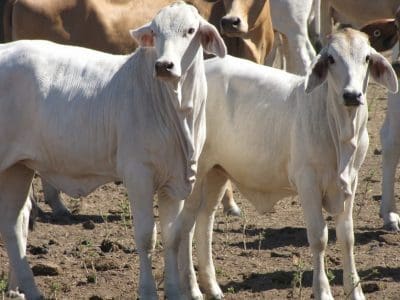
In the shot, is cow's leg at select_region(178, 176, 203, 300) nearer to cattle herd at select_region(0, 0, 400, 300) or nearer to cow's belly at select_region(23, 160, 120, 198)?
cattle herd at select_region(0, 0, 400, 300)

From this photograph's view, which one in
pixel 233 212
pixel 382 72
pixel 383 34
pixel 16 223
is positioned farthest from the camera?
pixel 233 212

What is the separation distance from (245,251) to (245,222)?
1.91ft

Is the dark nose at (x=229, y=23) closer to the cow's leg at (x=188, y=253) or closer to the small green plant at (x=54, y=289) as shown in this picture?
the cow's leg at (x=188, y=253)

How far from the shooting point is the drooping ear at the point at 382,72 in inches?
332

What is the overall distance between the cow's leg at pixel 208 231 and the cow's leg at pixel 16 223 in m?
1.08

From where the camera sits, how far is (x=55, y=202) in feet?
37.7

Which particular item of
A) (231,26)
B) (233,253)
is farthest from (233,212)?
(231,26)

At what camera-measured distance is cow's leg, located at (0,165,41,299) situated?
870 centimetres

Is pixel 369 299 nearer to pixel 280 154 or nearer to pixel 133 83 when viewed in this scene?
pixel 280 154

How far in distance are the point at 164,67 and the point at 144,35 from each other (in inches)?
15.8

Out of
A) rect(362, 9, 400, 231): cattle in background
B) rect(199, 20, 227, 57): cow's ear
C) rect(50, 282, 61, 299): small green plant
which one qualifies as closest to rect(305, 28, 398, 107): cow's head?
rect(199, 20, 227, 57): cow's ear

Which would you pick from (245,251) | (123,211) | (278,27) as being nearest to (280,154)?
(245,251)

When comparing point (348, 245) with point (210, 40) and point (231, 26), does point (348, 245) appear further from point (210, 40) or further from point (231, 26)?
point (231, 26)

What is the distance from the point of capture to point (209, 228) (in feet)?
30.3
